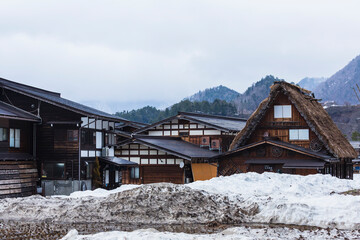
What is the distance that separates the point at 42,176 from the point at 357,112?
5573 inches

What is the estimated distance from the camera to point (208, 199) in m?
16.3

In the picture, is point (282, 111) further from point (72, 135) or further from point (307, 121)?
point (72, 135)

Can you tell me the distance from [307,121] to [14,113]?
18.1 meters

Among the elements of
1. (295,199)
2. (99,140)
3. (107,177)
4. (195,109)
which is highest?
(195,109)

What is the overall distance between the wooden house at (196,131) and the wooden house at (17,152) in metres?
12.3

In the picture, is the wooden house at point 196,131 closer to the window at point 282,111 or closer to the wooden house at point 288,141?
→ the wooden house at point 288,141

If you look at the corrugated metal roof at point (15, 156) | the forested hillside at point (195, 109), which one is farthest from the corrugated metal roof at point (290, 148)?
the forested hillside at point (195, 109)

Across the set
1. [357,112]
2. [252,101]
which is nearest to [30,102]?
[357,112]

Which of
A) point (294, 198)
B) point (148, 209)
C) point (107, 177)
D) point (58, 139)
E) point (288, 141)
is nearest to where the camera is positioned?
→ point (148, 209)

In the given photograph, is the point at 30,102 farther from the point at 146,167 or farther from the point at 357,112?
the point at 357,112

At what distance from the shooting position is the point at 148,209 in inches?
622

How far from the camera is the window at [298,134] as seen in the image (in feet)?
104

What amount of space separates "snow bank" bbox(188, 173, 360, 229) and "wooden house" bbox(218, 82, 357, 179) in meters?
6.45

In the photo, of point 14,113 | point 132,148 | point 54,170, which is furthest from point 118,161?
point 14,113
